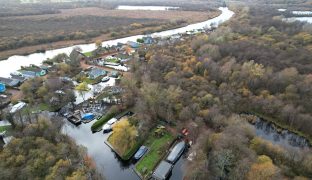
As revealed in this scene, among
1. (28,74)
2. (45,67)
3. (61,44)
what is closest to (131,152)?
(28,74)

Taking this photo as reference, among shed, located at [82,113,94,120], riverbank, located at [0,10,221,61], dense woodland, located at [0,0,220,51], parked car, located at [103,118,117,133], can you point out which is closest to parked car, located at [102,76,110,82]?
shed, located at [82,113,94,120]

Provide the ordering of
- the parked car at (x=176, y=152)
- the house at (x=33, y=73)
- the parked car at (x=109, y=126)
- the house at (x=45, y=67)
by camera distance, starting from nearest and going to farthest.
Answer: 1. the parked car at (x=176, y=152)
2. the parked car at (x=109, y=126)
3. the house at (x=33, y=73)
4. the house at (x=45, y=67)

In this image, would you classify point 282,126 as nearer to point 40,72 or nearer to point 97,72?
point 97,72

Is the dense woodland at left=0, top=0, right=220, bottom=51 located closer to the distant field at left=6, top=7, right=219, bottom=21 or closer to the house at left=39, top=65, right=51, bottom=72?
the distant field at left=6, top=7, right=219, bottom=21

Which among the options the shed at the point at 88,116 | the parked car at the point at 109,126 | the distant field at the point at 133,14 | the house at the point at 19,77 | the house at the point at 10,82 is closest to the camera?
the parked car at the point at 109,126

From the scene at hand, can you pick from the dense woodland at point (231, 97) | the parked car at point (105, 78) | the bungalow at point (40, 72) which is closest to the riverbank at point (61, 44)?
the bungalow at point (40, 72)

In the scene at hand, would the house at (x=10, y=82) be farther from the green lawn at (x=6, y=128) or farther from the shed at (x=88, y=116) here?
the shed at (x=88, y=116)

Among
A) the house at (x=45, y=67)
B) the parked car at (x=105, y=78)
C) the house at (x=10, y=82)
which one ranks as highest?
the house at (x=45, y=67)
